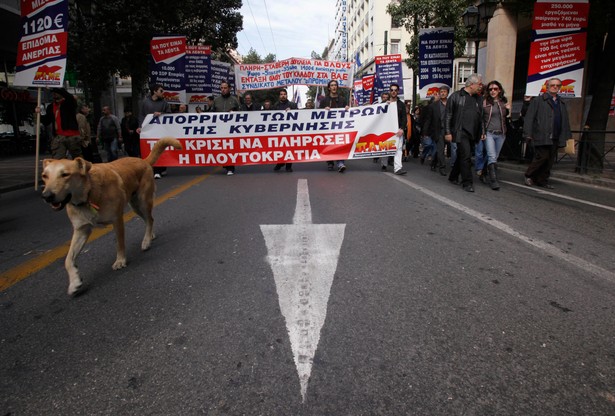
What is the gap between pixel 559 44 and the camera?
1019 centimetres

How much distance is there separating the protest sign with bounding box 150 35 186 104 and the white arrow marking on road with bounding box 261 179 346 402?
12.7 metres

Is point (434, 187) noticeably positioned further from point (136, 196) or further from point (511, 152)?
point (511, 152)

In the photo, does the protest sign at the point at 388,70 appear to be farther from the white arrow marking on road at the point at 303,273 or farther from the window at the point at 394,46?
the window at the point at 394,46

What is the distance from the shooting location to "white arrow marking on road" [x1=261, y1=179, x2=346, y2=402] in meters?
2.21

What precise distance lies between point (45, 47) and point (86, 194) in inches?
289

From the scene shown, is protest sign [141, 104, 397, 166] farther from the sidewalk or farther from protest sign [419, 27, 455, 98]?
protest sign [419, 27, 455, 98]

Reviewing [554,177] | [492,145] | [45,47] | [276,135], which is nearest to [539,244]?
[492,145]

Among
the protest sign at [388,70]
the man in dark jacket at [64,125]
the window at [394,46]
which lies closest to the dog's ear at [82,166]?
the man in dark jacket at [64,125]

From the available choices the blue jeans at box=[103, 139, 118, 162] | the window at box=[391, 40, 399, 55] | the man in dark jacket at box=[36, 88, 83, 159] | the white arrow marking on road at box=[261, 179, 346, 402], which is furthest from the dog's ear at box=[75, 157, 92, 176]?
the window at box=[391, 40, 399, 55]

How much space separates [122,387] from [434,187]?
6.98 metres

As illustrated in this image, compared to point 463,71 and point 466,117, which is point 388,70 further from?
point 463,71

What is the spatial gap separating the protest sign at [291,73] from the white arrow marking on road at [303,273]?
523 inches

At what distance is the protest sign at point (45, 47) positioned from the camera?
8.31m

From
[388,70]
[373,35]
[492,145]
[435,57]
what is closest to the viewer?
[492,145]
